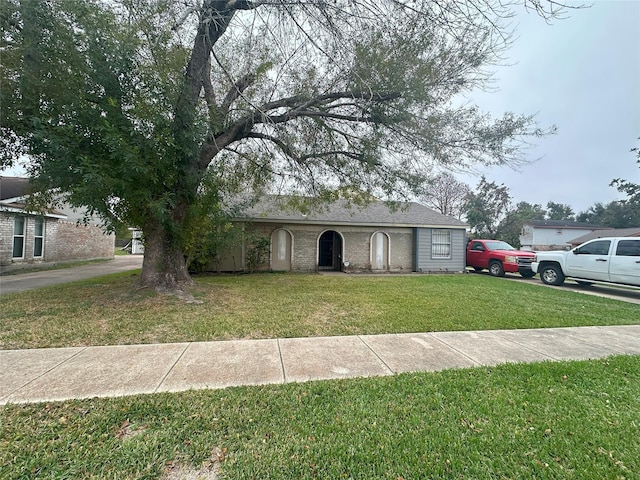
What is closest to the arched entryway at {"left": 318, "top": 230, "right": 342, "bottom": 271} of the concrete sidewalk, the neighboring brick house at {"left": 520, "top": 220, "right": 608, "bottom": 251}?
the concrete sidewalk

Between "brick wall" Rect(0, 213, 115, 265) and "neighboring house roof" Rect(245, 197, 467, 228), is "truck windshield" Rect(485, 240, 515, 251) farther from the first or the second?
"brick wall" Rect(0, 213, 115, 265)

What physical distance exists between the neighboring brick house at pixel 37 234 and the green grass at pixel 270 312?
18.8ft

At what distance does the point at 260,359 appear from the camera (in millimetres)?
3484

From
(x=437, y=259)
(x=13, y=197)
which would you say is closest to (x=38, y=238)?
(x=13, y=197)

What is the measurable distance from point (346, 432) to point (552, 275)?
12.5m

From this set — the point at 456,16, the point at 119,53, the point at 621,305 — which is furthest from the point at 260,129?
the point at 621,305

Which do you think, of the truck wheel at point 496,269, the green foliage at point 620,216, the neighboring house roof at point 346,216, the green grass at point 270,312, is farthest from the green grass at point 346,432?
the green foliage at point 620,216

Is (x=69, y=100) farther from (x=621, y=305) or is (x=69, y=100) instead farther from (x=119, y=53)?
(x=621, y=305)

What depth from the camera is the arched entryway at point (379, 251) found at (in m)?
13.8

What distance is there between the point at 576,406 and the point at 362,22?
583 centimetres

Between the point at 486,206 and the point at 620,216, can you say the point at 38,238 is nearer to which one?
the point at 486,206

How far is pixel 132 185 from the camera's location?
553 cm

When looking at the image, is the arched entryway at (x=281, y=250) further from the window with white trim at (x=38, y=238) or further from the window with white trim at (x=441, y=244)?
the window with white trim at (x=38, y=238)

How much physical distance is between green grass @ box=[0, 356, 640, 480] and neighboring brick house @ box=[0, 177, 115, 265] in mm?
10404
